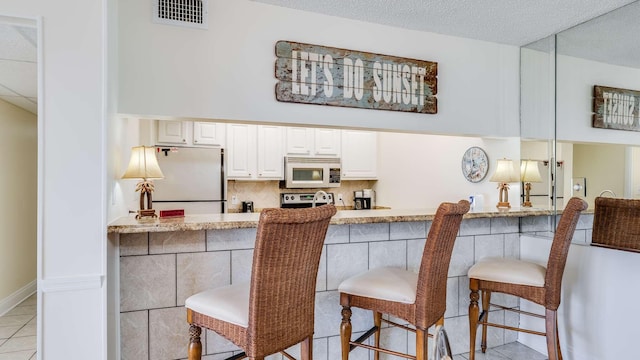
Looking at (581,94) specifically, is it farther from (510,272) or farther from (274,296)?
(274,296)

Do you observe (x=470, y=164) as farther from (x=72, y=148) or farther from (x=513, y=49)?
(x=72, y=148)

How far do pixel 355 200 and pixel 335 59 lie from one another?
285cm

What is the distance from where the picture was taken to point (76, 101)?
5.26ft

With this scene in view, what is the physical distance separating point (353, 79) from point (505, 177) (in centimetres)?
145

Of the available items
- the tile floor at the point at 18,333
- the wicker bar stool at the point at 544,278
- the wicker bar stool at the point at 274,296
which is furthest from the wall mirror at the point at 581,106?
the tile floor at the point at 18,333

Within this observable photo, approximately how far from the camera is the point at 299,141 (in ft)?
15.4

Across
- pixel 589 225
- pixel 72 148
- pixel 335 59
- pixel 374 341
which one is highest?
pixel 335 59

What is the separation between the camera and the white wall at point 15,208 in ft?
7.42

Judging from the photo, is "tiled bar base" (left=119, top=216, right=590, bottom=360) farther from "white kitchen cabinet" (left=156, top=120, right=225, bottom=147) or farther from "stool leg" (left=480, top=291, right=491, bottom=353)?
"white kitchen cabinet" (left=156, top=120, right=225, bottom=147)

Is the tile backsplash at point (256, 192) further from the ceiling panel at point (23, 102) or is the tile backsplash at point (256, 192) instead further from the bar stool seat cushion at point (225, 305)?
the bar stool seat cushion at point (225, 305)

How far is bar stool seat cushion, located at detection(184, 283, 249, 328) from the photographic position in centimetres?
142

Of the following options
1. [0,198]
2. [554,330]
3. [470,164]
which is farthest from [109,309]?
[470,164]

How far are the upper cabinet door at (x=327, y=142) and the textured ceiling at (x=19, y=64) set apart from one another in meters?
3.17

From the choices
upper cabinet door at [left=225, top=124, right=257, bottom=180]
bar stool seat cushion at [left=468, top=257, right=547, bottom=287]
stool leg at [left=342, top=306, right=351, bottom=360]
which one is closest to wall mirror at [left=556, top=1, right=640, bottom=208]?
bar stool seat cushion at [left=468, top=257, right=547, bottom=287]
